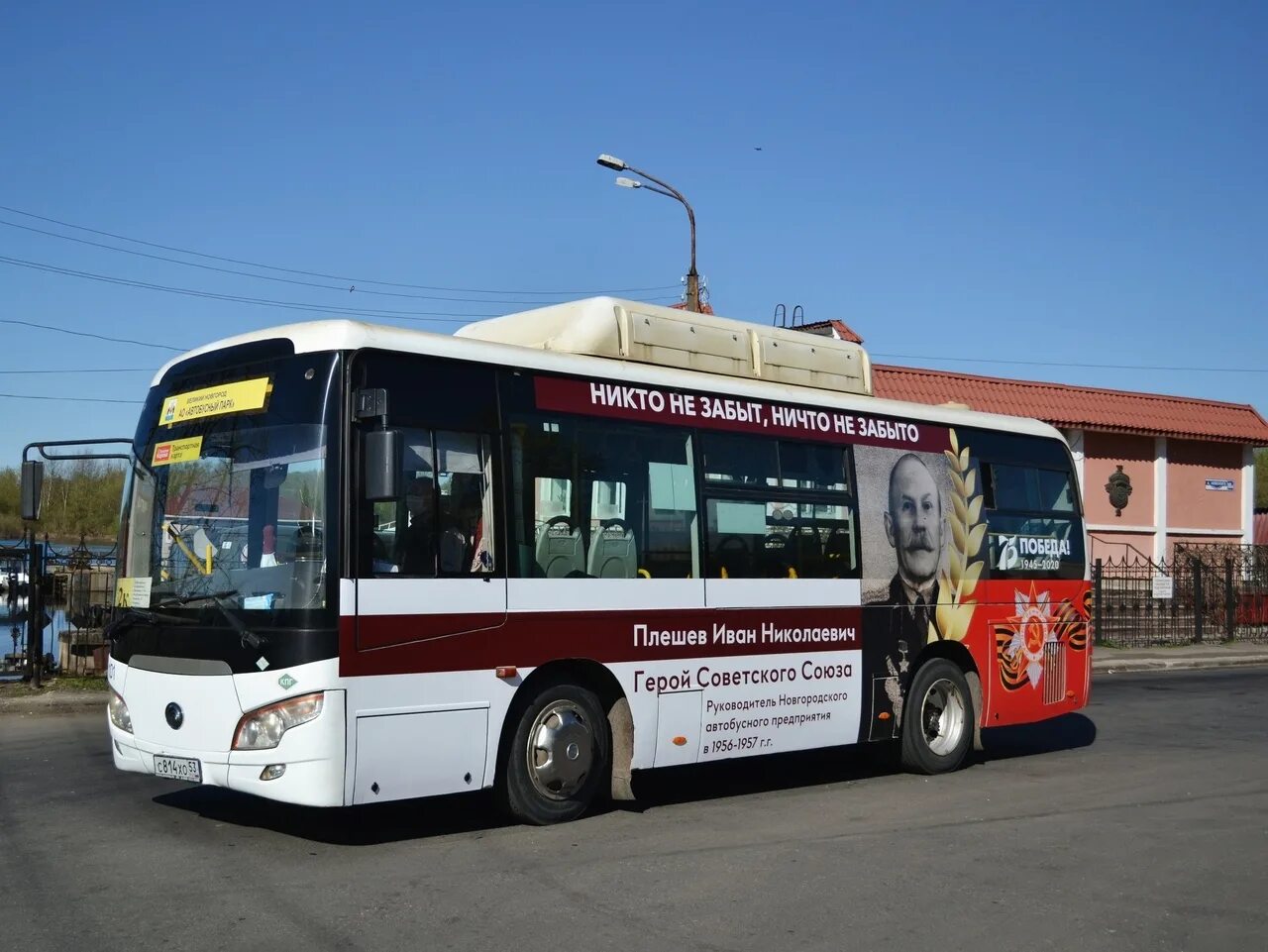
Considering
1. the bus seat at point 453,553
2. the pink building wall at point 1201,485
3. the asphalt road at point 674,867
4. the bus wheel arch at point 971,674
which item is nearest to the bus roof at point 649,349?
the bus seat at point 453,553

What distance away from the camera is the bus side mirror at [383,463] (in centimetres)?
748

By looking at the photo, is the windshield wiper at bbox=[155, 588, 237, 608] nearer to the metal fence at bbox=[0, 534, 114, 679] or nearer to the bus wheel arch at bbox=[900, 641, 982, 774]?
the bus wheel arch at bbox=[900, 641, 982, 774]

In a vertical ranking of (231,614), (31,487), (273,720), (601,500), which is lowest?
(273,720)

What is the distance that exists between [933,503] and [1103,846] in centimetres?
390

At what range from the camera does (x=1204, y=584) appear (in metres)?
32.5

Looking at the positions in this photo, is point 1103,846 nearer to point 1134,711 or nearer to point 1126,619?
point 1134,711

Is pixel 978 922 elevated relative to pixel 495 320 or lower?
lower

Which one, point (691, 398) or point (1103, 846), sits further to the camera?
point (691, 398)

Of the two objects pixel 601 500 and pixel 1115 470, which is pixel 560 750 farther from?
pixel 1115 470

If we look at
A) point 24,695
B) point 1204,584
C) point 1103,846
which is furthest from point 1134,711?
point 1204,584

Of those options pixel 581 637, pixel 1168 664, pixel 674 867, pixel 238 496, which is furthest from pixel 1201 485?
pixel 238 496

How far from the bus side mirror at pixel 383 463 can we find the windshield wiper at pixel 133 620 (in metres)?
1.43

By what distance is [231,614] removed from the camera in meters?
7.66

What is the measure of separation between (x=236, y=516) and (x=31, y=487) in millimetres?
3471
